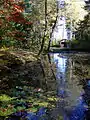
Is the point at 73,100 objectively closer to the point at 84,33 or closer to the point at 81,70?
the point at 81,70

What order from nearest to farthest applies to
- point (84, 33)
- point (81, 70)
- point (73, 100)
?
point (73, 100)
point (81, 70)
point (84, 33)

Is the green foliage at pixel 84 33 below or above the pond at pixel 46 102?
above

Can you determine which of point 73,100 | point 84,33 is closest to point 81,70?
point 73,100

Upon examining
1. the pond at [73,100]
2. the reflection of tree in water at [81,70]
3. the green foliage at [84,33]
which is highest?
the green foliage at [84,33]

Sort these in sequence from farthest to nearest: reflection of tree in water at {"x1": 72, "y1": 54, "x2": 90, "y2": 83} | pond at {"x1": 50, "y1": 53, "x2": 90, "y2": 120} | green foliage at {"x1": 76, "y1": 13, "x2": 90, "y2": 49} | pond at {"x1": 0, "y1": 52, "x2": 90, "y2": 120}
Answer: green foliage at {"x1": 76, "y1": 13, "x2": 90, "y2": 49}, reflection of tree in water at {"x1": 72, "y1": 54, "x2": 90, "y2": 83}, pond at {"x1": 50, "y1": 53, "x2": 90, "y2": 120}, pond at {"x1": 0, "y1": 52, "x2": 90, "y2": 120}

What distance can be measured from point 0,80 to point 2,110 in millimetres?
5720

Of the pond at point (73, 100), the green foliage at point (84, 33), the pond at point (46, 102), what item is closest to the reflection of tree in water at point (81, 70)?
the pond at point (73, 100)

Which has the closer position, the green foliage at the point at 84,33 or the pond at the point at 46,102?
the pond at the point at 46,102

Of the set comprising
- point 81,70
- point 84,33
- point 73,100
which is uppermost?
point 84,33

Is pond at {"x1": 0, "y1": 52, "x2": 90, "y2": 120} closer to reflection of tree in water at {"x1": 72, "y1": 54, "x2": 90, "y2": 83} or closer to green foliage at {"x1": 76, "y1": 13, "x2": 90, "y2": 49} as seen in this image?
reflection of tree in water at {"x1": 72, "y1": 54, "x2": 90, "y2": 83}

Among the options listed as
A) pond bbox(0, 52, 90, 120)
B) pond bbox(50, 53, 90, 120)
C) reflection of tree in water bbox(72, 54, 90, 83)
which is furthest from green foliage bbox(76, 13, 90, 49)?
pond bbox(0, 52, 90, 120)

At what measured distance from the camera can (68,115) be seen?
28.1 ft

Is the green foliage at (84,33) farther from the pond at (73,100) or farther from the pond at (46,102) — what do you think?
the pond at (46,102)

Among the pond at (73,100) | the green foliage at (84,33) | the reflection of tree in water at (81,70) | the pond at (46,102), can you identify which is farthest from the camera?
the green foliage at (84,33)
